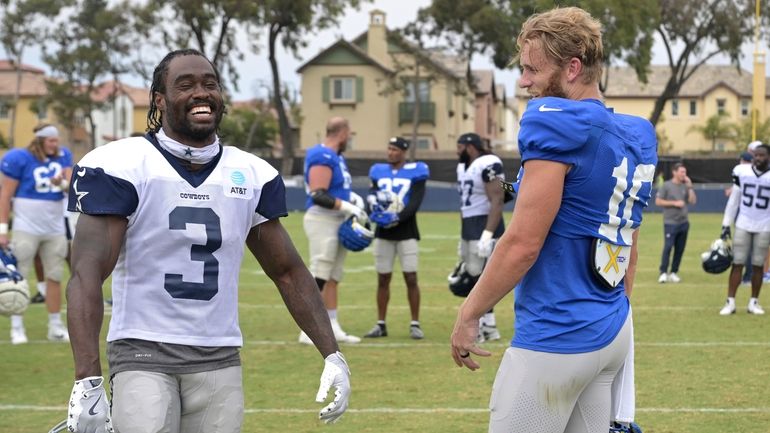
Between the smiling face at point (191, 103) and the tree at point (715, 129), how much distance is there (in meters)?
81.0

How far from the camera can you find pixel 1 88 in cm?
9119

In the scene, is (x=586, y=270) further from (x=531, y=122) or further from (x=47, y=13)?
(x=47, y=13)

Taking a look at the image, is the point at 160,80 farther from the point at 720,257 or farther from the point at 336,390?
the point at 720,257

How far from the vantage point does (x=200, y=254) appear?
4.20m

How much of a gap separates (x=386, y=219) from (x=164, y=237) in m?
7.18

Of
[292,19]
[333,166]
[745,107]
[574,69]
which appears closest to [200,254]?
[574,69]

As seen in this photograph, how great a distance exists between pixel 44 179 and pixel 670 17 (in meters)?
42.5

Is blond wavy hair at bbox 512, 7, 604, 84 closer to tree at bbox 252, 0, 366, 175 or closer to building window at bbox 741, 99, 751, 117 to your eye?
tree at bbox 252, 0, 366, 175

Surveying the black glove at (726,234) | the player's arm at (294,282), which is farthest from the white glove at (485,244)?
the player's arm at (294,282)

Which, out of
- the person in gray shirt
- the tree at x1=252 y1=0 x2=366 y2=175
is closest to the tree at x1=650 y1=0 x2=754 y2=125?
the tree at x1=252 y1=0 x2=366 y2=175

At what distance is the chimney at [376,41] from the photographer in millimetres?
A: 64875

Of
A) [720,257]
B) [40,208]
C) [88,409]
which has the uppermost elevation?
[88,409]

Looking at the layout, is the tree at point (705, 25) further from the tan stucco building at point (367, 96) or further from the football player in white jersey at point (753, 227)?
the football player in white jersey at point (753, 227)

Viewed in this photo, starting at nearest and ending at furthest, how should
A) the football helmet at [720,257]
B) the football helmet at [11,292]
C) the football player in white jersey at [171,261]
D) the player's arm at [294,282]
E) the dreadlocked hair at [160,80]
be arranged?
the football player in white jersey at [171,261], the dreadlocked hair at [160,80], the player's arm at [294,282], the football helmet at [11,292], the football helmet at [720,257]
